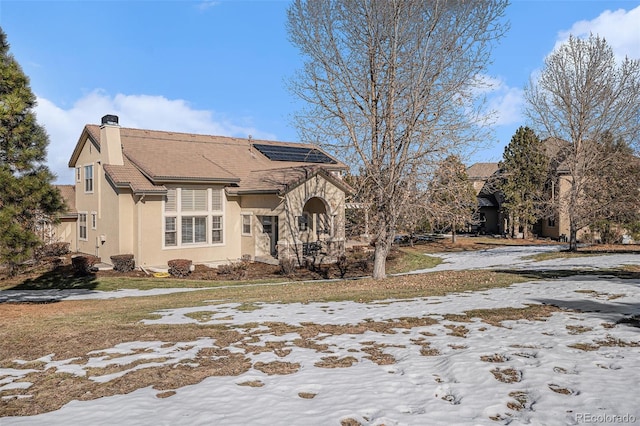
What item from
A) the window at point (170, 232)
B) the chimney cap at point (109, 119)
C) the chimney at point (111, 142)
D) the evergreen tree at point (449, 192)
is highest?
the chimney cap at point (109, 119)

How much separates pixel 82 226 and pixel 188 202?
7.79m

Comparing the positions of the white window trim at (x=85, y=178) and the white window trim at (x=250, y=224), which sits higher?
the white window trim at (x=85, y=178)

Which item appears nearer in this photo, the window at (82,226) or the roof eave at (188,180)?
the roof eave at (188,180)

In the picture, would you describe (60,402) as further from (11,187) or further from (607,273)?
(607,273)

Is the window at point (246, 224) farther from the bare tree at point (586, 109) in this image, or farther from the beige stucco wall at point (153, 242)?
the bare tree at point (586, 109)

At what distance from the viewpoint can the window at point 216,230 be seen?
2331cm

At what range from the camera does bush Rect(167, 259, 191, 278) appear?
2016 centimetres

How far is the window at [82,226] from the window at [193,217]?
6.63 m

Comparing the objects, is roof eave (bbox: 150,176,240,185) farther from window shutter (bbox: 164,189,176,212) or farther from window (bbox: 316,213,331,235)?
window (bbox: 316,213,331,235)

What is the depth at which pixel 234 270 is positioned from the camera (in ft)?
68.2

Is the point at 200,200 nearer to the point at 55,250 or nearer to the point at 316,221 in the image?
the point at 316,221

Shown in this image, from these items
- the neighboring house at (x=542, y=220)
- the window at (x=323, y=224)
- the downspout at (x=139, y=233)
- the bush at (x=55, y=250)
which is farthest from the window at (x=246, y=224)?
the neighboring house at (x=542, y=220)

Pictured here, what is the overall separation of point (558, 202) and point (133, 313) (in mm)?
22749

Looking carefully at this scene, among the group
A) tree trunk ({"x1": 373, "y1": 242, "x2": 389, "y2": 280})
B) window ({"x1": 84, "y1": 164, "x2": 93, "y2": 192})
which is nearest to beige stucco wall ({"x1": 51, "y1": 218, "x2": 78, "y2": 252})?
window ({"x1": 84, "y1": 164, "x2": 93, "y2": 192})
